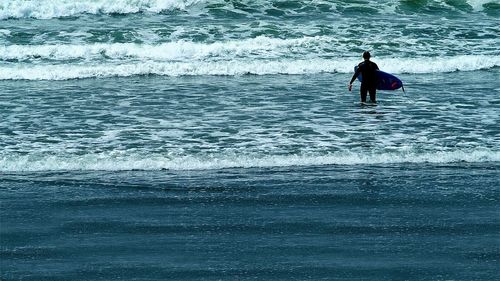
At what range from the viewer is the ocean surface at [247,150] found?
1051cm

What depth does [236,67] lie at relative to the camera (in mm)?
25500

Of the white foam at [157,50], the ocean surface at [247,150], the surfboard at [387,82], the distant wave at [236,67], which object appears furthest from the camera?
the white foam at [157,50]

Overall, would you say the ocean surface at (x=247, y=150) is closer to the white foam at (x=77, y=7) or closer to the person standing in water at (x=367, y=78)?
the person standing in water at (x=367, y=78)

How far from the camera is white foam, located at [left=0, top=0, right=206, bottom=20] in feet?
106

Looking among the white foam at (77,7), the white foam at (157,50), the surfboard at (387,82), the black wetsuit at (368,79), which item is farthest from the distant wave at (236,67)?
the white foam at (77,7)

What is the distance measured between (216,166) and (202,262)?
465 cm

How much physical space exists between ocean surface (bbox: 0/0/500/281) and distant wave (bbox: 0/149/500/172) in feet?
0.15

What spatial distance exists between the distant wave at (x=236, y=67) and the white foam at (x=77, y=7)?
6.79m

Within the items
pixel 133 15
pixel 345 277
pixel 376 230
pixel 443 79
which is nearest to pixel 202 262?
pixel 345 277

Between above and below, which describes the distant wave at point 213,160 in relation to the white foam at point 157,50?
below

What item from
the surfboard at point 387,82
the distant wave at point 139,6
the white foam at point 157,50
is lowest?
the surfboard at point 387,82

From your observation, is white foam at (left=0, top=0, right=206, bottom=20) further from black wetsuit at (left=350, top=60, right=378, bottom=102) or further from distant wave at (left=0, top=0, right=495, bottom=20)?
black wetsuit at (left=350, top=60, right=378, bottom=102)

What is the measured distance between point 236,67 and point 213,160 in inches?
423

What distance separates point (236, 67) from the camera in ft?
83.7
